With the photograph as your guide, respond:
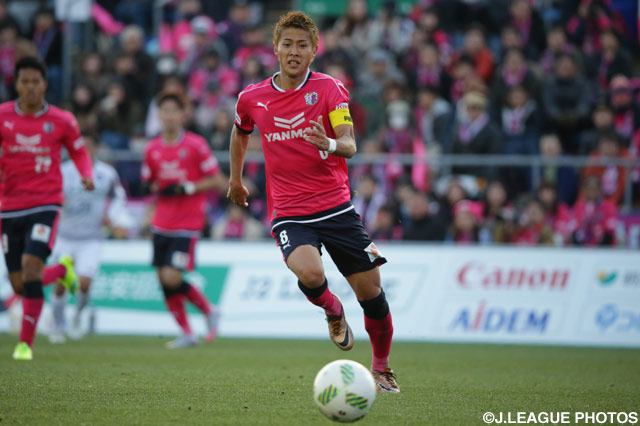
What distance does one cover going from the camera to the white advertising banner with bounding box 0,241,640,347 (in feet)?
45.8

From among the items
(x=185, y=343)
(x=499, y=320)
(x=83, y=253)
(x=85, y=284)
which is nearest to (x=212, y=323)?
(x=185, y=343)

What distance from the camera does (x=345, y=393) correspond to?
17.9 ft

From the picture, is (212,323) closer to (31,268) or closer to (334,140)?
(31,268)

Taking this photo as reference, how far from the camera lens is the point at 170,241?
12250mm

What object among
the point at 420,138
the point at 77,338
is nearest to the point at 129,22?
the point at 420,138

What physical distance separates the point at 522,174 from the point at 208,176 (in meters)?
5.61

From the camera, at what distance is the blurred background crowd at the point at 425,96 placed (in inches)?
591

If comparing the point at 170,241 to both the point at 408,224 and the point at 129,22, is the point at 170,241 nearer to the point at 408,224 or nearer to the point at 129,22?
the point at 408,224

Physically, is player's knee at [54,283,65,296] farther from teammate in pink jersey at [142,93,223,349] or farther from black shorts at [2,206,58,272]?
black shorts at [2,206,58,272]

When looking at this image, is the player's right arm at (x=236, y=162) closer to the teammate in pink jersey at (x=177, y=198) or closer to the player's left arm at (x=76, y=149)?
the player's left arm at (x=76, y=149)

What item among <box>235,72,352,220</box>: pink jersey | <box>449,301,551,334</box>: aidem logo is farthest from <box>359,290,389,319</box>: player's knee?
<box>449,301,551,334</box>: aidem logo

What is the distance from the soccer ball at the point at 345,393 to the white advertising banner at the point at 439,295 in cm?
826

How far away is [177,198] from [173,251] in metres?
0.72

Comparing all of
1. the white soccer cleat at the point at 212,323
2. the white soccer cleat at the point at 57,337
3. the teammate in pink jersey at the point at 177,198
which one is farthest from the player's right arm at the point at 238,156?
the white soccer cleat at the point at 57,337
